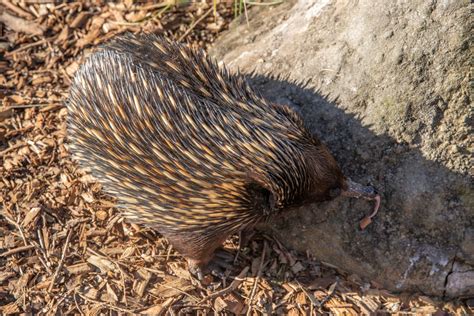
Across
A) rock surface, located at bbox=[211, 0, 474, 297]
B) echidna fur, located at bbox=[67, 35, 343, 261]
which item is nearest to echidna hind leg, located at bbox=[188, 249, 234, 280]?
echidna fur, located at bbox=[67, 35, 343, 261]

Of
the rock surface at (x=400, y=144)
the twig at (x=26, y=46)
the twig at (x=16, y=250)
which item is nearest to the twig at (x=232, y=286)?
the rock surface at (x=400, y=144)

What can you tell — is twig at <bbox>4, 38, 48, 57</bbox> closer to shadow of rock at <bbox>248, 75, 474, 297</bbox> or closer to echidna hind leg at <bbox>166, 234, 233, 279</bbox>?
echidna hind leg at <bbox>166, 234, 233, 279</bbox>

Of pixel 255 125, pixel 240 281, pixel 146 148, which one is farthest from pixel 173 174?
pixel 240 281

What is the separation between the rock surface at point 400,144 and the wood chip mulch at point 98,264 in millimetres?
163

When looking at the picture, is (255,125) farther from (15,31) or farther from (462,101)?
(15,31)

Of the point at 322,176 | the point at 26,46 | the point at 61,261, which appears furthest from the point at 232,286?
the point at 26,46

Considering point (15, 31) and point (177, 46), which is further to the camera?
point (15, 31)

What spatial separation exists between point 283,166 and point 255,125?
0.28m

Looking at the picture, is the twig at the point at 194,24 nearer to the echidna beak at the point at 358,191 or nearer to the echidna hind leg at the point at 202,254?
the echidna hind leg at the point at 202,254

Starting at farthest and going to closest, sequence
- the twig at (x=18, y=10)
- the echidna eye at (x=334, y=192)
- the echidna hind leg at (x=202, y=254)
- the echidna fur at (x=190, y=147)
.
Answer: the twig at (x=18, y=10)
the echidna hind leg at (x=202, y=254)
the echidna eye at (x=334, y=192)
the echidna fur at (x=190, y=147)

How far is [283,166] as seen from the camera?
10.1 feet

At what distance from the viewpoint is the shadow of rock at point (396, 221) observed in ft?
11.9

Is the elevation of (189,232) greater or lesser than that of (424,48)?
lesser

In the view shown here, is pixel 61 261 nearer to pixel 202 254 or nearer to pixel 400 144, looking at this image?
pixel 202 254
